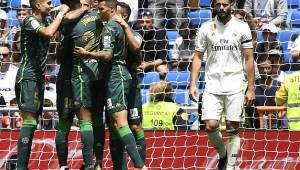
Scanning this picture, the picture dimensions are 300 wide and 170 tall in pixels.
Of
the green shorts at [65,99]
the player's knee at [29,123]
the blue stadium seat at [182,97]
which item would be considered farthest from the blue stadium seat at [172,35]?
the player's knee at [29,123]

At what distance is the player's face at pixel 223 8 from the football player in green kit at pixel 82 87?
51.4 inches

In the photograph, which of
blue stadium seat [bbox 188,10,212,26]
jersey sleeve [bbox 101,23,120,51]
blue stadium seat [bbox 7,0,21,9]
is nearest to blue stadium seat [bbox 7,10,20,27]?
blue stadium seat [bbox 7,0,21,9]

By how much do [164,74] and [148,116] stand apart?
3.31 ft

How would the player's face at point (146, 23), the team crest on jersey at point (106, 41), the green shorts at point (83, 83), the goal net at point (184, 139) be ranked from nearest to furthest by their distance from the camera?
the team crest on jersey at point (106, 41)
the green shorts at point (83, 83)
the goal net at point (184, 139)
the player's face at point (146, 23)

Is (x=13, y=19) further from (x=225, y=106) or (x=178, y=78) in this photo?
(x=225, y=106)

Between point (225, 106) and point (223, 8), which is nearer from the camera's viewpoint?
point (223, 8)

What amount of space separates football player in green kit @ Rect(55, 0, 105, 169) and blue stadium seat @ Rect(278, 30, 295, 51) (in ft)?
14.3

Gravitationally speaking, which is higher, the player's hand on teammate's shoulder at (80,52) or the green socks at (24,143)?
the player's hand on teammate's shoulder at (80,52)

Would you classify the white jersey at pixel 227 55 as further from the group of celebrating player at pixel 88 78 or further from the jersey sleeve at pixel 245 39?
→ the group of celebrating player at pixel 88 78

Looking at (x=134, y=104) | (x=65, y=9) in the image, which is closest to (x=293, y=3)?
(x=134, y=104)

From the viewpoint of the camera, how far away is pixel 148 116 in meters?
13.5

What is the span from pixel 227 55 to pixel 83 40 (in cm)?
161

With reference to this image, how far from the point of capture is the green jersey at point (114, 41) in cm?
1066

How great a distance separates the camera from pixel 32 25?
36.0 ft
